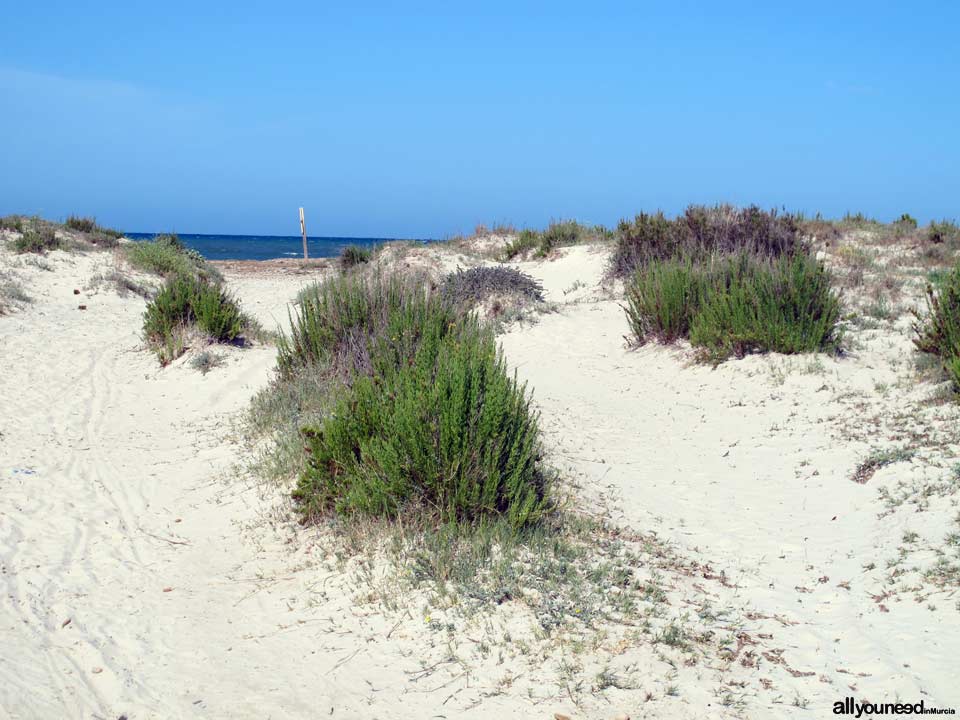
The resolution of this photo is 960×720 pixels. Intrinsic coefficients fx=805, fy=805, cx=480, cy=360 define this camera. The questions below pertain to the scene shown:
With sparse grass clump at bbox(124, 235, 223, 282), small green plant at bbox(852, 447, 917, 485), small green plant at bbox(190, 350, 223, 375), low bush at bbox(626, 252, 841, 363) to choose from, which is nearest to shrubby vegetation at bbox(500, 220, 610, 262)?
sparse grass clump at bbox(124, 235, 223, 282)

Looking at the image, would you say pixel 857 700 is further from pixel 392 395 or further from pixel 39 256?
pixel 39 256

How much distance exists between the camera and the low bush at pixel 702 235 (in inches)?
564

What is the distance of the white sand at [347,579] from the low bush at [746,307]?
39 cm

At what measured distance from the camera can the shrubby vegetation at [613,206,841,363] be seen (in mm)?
9547

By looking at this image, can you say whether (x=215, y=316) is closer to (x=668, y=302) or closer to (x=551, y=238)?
(x=668, y=302)

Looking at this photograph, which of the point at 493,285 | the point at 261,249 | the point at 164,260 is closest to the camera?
the point at 493,285

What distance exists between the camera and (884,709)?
11.0ft

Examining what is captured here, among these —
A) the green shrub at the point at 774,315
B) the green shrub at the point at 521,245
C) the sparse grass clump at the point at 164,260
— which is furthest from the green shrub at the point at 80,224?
the green shrub at the point at 774,315

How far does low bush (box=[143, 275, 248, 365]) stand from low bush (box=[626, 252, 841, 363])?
19.4ft

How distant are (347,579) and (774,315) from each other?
22.5ft

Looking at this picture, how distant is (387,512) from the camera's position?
4.90 meters

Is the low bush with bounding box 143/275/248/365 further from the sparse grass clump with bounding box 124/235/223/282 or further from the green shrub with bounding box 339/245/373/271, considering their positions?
the green shrub with bounding box 339/245/373/271

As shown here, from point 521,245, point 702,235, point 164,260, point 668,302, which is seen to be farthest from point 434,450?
point 521,245

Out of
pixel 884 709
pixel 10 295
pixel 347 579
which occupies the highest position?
pixel 10 295
